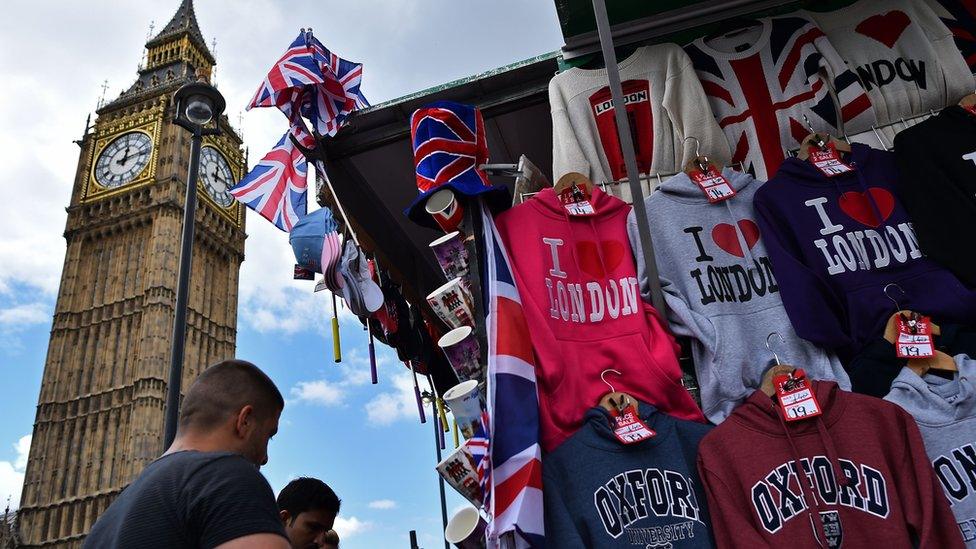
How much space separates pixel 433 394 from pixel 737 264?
2.99 metres

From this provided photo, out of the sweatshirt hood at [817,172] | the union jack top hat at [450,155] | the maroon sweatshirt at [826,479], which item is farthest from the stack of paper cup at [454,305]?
the sweatshirt hood at [817,172]

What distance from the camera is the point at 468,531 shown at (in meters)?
1.94

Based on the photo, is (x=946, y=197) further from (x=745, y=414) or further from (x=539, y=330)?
(x=539, y=330)

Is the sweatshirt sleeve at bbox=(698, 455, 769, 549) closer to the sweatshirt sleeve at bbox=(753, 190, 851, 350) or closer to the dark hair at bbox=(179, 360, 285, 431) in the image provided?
the sweatshirt sleeve at bbox=(753, 190, 851, 350)

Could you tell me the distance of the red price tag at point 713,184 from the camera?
8.38ft

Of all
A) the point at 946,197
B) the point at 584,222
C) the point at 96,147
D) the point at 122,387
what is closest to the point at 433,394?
the point at 584,222

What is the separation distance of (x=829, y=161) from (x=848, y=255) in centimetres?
45

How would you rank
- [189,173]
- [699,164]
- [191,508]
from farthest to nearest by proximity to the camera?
[189,173]
[699,164]
[191,508]

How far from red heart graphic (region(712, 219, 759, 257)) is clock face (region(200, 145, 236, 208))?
40.7m

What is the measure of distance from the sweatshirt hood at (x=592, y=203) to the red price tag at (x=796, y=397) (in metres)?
0.89

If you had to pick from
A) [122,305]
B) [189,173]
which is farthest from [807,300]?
[122,305]

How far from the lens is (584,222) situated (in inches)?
102

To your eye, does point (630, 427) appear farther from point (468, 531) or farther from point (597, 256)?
point (597, 256)

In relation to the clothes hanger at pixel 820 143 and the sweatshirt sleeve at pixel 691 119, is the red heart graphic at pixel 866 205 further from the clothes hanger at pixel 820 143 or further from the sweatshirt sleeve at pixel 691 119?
the sweatshirt sleeve at pixel 691 119
